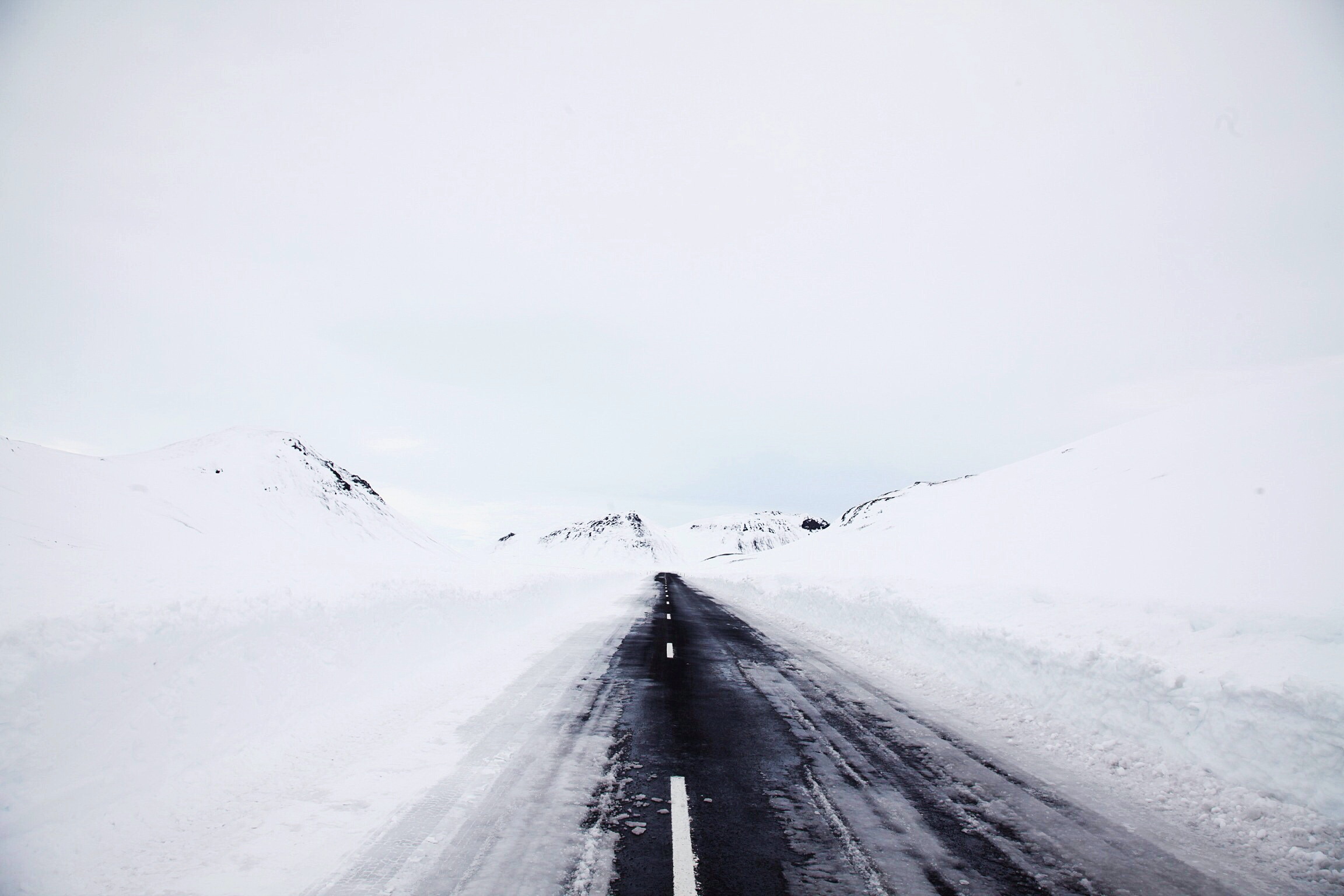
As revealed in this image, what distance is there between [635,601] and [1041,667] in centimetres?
2084

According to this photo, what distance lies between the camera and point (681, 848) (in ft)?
13.2

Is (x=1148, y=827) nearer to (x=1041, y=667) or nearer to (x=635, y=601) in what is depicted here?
(x=1041, y=667)

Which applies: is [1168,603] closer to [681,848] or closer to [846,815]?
[846,815]

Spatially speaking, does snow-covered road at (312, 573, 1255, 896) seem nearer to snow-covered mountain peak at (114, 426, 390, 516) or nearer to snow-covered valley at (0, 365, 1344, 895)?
snow-covered valley at (0, 365, 1344, 895)

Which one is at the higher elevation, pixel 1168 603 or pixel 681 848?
pixel 1168 603

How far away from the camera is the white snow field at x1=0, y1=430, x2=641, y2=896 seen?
4020mm

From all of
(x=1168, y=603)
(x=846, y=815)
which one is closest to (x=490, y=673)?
(x=846, y=815)

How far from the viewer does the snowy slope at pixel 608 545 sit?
163 metres

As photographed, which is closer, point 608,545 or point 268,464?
point 268,464

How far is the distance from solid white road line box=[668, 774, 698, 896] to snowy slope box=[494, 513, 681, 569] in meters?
148

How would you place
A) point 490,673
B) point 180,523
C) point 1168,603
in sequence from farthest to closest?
point 180,523
point 490,673
point 1168,603

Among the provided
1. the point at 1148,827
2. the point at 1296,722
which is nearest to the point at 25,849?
the point at 1148,827

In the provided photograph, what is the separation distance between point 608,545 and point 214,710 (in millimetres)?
169564

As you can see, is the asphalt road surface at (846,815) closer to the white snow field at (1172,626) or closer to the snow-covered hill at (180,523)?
the white snow field at (1172,626)
